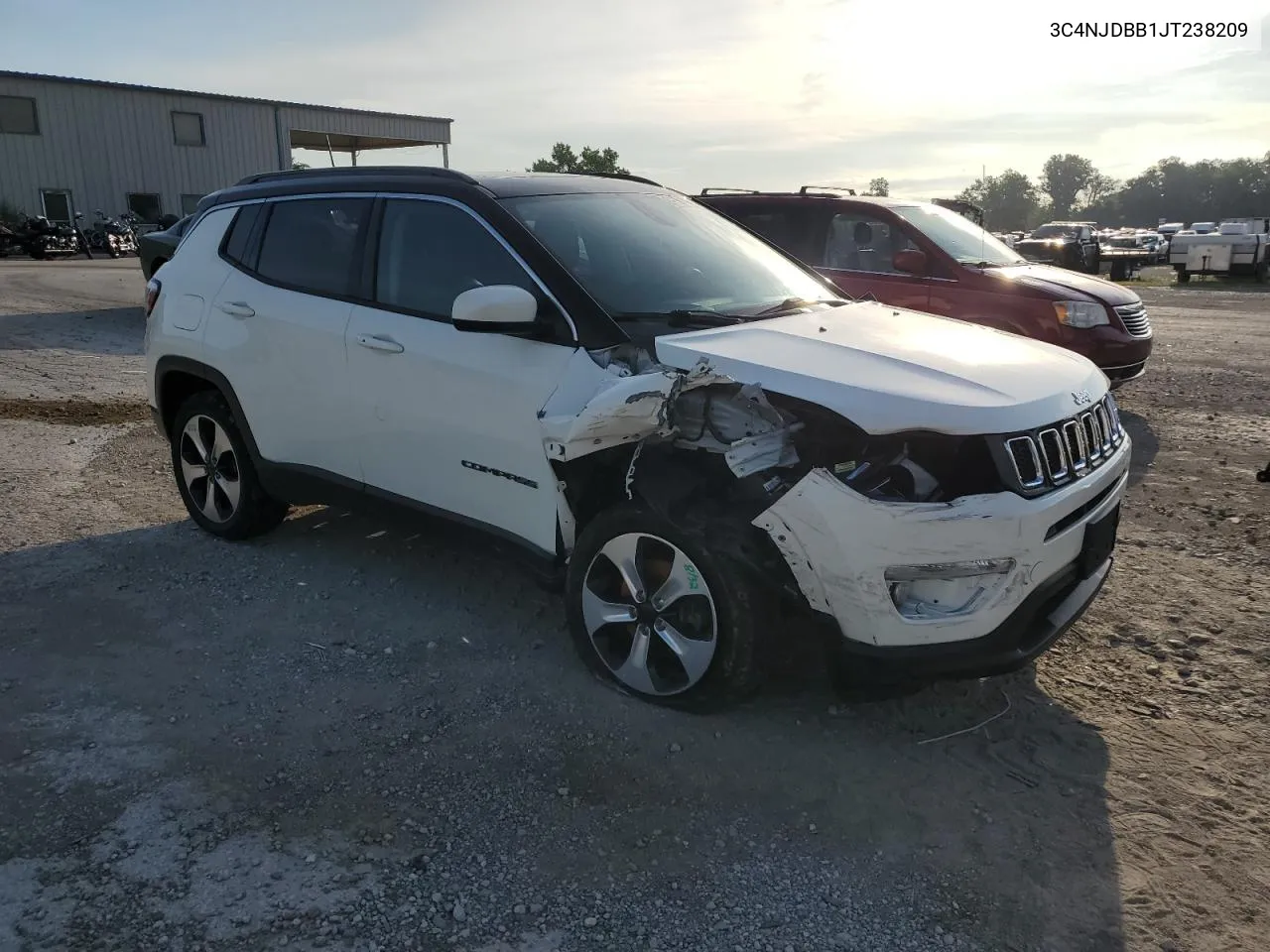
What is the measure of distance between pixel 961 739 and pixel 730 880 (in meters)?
1.09

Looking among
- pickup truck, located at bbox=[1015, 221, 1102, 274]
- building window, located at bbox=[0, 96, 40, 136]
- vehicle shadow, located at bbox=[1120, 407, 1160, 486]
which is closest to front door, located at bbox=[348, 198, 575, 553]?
vehicle shadow, located at bbox=[1120, 407, 1160, 486]

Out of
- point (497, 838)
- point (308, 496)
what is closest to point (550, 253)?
point (308, 496)

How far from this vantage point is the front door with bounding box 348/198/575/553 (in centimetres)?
364

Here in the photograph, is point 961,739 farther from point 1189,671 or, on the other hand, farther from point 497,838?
point 497,838

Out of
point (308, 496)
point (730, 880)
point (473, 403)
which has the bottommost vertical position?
point (730, 880)

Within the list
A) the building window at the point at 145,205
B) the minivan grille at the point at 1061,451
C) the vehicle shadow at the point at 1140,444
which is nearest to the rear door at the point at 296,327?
the minivan grille at the point at 1061,451

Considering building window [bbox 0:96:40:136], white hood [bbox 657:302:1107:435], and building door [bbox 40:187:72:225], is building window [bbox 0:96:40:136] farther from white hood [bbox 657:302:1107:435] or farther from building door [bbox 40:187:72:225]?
white hood [bbox 657:302:1107:435]

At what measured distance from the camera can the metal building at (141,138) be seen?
3319cm

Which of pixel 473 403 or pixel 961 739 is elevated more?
pixel 473 403

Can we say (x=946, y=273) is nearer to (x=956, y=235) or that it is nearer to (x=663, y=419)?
(x=956, y=235)

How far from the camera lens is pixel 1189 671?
3.79m

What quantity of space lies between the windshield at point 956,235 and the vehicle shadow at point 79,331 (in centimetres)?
874

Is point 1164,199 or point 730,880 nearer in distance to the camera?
point 730,880

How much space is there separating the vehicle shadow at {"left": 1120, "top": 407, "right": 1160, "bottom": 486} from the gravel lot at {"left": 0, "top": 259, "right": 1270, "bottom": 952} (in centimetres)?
153
